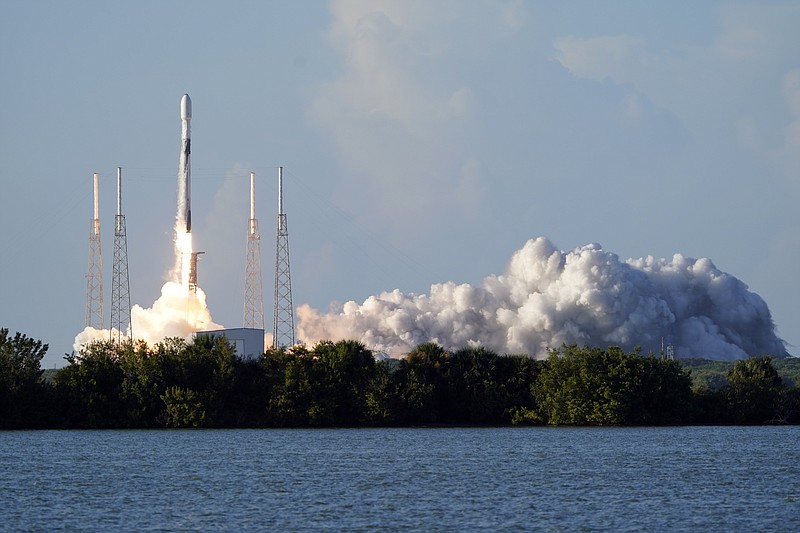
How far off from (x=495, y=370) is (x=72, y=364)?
3007 centimetres

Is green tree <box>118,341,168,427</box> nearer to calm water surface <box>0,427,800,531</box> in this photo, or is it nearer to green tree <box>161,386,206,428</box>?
green tree <box>161,386,206,428</box>

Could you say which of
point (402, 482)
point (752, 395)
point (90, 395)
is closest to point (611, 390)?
point (752, 395)

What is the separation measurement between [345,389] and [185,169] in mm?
26102

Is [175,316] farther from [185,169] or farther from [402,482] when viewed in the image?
[402,482]

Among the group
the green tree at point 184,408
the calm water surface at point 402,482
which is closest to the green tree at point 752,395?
the calm water surface at point 402,482

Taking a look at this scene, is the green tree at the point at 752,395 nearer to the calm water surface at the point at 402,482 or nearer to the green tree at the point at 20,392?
the calm water surface at the point at 402,482

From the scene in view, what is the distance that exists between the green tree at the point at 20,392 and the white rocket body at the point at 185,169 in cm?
1934

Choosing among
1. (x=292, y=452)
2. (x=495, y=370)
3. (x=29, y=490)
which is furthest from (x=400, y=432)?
(x=29, y=490)

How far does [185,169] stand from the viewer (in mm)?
111250

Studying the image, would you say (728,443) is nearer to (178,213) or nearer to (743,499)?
(743,499)

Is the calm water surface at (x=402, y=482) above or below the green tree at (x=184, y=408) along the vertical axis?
below

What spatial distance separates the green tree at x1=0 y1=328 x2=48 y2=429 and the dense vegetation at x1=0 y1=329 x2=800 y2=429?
0.27 feet

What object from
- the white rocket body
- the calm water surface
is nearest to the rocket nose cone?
the white rocket body

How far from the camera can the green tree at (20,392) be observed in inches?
3684
